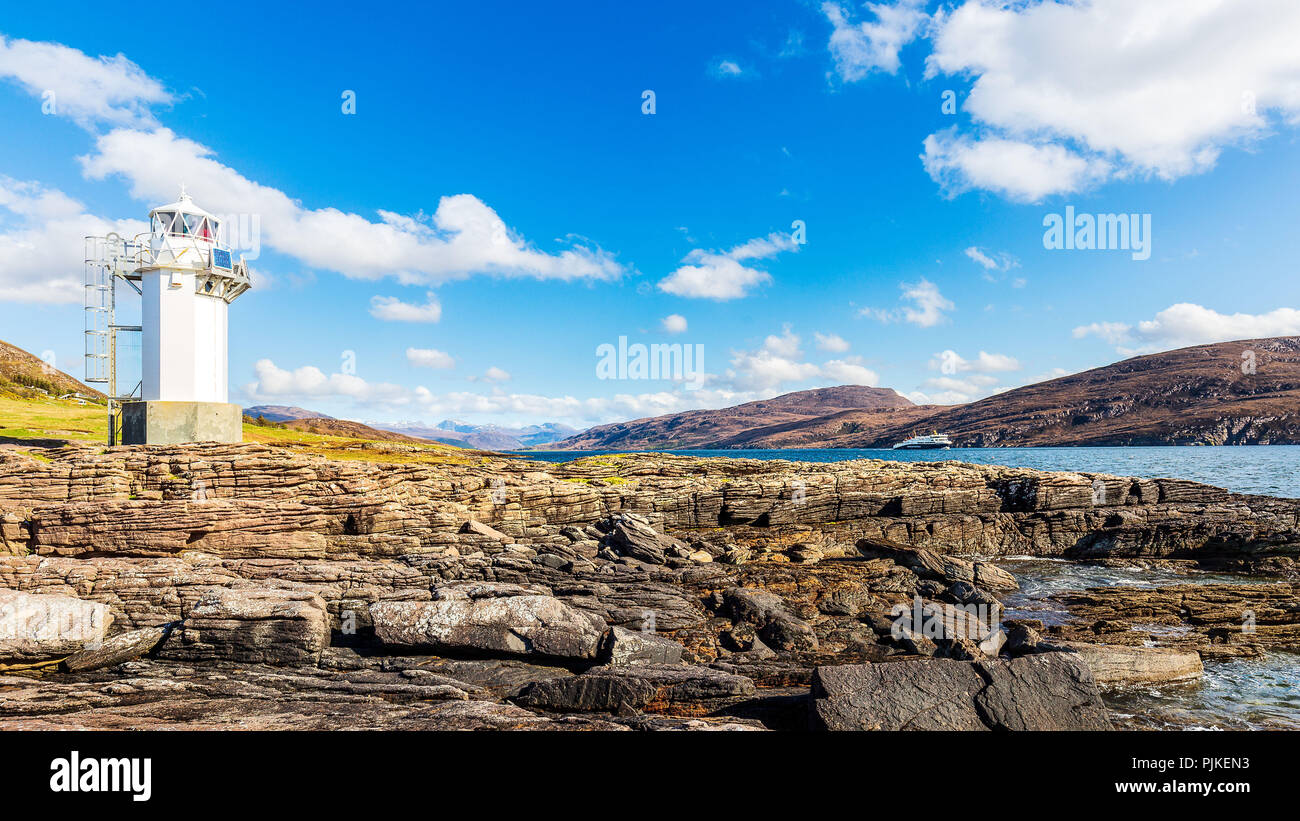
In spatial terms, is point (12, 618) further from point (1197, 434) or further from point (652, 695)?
point (1197, 434)

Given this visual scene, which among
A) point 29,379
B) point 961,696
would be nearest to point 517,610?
point 961,696

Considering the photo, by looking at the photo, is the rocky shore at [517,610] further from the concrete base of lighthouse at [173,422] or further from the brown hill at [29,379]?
the brown hill at [29,379]

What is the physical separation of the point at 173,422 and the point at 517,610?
31282 millimetres

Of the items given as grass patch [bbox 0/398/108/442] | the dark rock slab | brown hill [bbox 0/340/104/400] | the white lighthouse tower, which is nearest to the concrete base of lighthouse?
the white lighthouse tower

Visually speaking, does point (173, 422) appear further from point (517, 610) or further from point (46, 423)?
point (46, 423)

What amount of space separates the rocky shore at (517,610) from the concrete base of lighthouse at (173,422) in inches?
253

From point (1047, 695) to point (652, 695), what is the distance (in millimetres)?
7870

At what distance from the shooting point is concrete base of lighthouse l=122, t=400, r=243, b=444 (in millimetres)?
31891

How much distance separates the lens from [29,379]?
9062 centimetres

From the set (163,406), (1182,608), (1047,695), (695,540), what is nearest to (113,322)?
(163,406)

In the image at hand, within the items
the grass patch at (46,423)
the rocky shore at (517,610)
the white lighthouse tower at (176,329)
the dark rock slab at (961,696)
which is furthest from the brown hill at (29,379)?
the dark rock slab at (961,696)

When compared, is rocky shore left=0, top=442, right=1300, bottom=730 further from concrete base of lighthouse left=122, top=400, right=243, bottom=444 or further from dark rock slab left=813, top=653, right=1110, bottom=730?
concrete base of lighthouse left=122, top=400, right=243, bottom=444

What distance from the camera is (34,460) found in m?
23.5

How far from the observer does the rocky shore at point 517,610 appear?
1079cm
